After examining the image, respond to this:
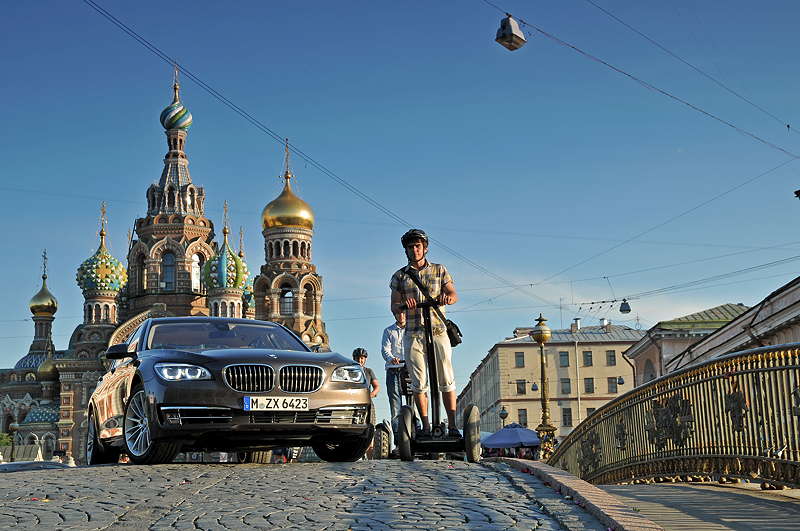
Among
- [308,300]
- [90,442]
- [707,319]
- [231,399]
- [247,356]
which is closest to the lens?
[231,399]

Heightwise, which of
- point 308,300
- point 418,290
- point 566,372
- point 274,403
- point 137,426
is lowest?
point 137,426

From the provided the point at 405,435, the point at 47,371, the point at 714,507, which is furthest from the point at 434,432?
the point at 47,371

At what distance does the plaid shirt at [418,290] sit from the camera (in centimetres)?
984

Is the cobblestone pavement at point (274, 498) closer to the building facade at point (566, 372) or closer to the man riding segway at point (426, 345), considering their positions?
the man riding segway at point (426, 345)

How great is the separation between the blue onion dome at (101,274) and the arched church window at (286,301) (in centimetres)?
1335

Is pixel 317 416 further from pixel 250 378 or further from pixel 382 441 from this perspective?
pixel 382 441

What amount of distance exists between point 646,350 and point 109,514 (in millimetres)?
42126

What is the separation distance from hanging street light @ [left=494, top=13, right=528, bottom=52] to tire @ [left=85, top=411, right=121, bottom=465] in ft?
27.8

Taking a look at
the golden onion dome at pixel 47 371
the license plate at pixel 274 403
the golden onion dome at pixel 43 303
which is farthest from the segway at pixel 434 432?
the golden onion dome at pixel 43 303

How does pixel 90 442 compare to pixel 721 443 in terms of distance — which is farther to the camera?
pixel 90 442

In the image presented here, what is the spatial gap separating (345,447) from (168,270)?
74402mm

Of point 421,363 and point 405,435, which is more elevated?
point 421,363

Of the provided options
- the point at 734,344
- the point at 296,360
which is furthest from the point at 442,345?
the point at 734,344

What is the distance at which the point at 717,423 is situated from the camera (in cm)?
954
